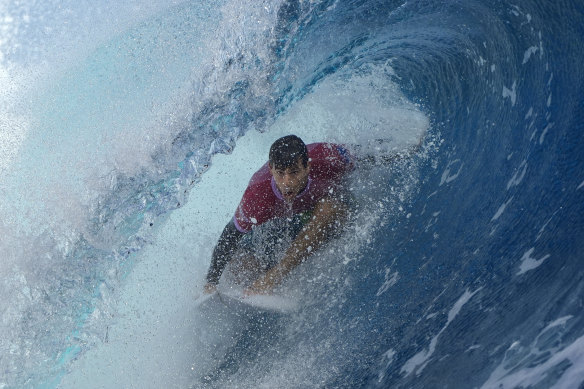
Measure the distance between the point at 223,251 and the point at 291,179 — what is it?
0.61 metres

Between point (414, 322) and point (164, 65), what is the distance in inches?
85.3

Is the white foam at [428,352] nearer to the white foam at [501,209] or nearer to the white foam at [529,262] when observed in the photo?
the white foam at [529,262]

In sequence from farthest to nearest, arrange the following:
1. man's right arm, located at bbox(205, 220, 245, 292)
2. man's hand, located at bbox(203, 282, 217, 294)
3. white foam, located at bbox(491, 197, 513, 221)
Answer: man's hand, located at bbox(203, 282, 217, 294)
man's right arm, located at bbox(205, 220, 245, 292)
white foam, located at bbox(491, 197, 513, 221)

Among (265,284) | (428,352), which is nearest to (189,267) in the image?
(265,284)

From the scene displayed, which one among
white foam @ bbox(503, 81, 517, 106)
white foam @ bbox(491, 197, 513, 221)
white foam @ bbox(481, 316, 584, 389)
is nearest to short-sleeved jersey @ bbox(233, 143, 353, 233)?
white foam @ bbox(491, 197, 513, 221)

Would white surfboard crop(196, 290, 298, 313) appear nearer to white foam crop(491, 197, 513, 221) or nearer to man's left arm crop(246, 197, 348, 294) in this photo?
man's left arm crop(246, 197, 348, 294)

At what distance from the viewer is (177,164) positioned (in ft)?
10.1

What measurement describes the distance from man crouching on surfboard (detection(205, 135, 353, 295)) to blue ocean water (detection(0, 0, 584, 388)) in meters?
0.14

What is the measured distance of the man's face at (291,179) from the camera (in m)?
2.24

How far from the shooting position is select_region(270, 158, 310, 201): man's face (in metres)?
2.24

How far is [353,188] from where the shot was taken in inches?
103

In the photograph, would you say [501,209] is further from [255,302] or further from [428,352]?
[255,302]

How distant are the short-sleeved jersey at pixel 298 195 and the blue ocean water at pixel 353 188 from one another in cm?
23

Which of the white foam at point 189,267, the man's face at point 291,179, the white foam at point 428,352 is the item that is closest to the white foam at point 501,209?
the white foam at point 428,352
